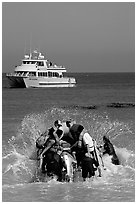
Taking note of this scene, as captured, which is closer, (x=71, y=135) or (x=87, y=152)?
(x=87, y=152)

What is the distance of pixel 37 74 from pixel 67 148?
5486cm

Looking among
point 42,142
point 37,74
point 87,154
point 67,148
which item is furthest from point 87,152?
point 37,74

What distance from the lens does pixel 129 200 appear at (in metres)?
10.7

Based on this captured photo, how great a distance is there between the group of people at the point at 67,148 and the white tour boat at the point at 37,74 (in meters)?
53.5

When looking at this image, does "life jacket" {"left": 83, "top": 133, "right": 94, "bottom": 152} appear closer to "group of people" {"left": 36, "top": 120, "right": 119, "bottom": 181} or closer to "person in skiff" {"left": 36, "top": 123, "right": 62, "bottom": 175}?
"group of people" {"left": 36, "top": 120, "right": 119, "bottom": 181}

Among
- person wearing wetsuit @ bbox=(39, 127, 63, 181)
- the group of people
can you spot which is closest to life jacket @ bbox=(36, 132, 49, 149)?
the group of people

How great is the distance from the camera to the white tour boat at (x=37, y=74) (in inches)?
2589

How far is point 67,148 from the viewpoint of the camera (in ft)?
37.5

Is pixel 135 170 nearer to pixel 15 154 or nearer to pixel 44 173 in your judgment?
pixel 44 173

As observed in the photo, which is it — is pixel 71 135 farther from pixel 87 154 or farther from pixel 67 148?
pixel 87 154

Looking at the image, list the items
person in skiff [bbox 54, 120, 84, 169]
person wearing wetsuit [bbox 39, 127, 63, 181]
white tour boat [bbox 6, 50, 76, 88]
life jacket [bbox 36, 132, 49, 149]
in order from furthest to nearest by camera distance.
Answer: white tour boat [bbox 6, 50, 76, 88]
life jacket [bbox 36, 132, 49, 149]
person in skiff [bbox 54, 120, 84, 169]
person wearing wetsuit [bbox 39, 127, 63, 181]

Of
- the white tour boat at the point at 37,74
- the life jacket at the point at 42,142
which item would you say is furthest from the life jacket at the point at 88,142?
the white tour boat at the point at 37,74

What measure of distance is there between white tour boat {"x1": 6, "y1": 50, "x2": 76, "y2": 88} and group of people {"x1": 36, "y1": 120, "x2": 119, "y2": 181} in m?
53.5

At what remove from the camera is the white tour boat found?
216ft
